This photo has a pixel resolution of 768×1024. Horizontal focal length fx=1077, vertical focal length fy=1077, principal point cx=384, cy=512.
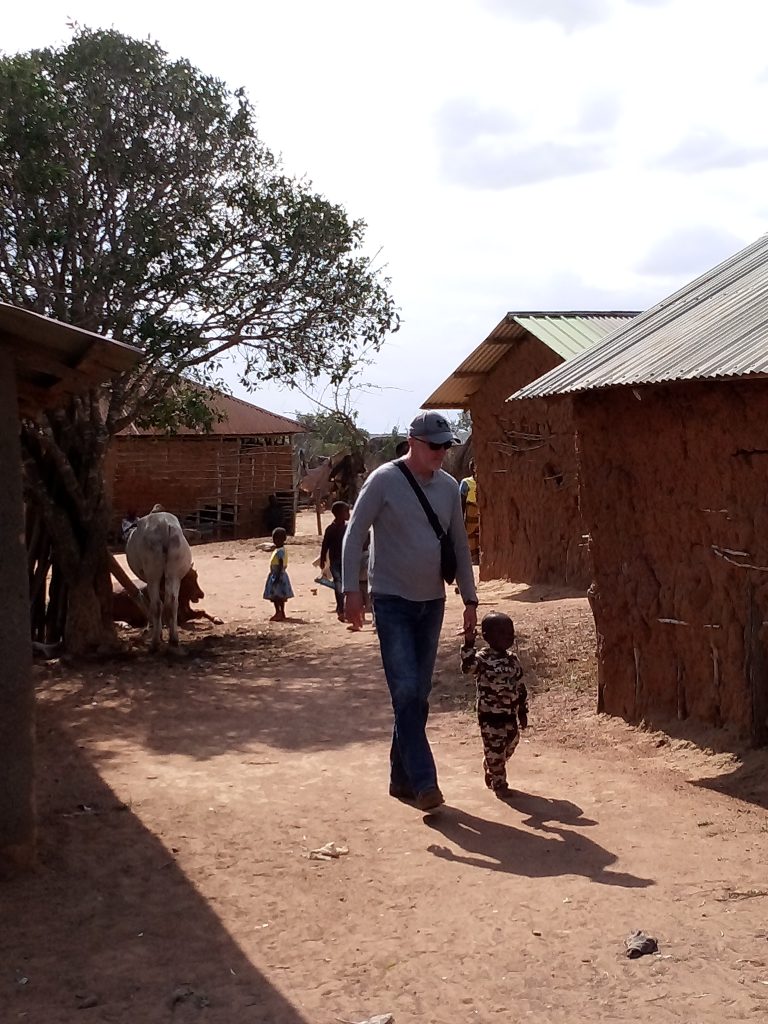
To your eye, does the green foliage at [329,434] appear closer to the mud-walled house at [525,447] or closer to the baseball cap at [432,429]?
the mud-walled house at [525,447]

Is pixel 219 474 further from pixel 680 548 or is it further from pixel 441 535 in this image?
pixel 441 535

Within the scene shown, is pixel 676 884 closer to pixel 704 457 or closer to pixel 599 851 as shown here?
pixel 599 851

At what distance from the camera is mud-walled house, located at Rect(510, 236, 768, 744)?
5.90 metres

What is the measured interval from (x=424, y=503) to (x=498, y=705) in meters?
1.14

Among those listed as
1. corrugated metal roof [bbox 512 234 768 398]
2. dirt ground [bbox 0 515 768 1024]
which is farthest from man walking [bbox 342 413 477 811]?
corrugated metal roof [bbox 512 234 768 398]

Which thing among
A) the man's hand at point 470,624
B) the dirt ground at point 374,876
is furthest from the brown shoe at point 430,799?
the man's hand at point 470,624

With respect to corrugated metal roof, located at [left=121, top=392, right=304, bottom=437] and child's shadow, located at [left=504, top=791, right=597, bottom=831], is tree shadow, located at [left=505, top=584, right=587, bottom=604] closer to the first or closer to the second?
child's shadow, located at [left=504, top=791, right=597, bottom=831]

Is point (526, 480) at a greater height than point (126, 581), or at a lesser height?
greater

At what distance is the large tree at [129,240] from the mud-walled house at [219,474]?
1323cm

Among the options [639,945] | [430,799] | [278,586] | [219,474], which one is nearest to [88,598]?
[278,586]

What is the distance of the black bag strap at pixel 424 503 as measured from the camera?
5.14 metres

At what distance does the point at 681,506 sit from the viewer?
6.43 metres

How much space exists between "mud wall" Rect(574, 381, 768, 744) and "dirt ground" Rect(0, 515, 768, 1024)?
32 centimetres

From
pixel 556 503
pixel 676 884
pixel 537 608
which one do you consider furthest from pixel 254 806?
pixel 556 503
